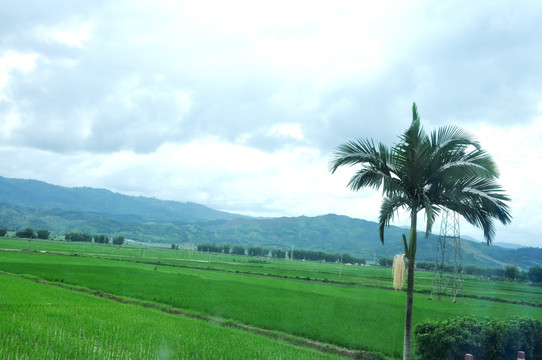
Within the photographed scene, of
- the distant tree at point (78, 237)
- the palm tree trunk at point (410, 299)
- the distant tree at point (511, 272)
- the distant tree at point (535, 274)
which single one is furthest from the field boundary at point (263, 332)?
the distant tree at point (78, 237)

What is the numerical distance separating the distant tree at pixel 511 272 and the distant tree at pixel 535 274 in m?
3.23

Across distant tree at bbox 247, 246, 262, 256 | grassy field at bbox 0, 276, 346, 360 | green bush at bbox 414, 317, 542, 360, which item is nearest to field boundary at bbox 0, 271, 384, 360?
grassy field at bbox 0, 276, 346, 360

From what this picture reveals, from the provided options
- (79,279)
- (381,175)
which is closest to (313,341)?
(381,175)

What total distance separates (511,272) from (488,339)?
60977 millimetres

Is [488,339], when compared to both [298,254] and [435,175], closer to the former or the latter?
[435,175]

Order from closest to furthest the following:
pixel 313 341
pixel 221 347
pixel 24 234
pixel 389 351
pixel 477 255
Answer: pixel 221 347, pixel 389 351, pixel 313 341, pixel 477 255, pixel 24 234

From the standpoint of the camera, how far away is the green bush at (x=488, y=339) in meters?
10.7

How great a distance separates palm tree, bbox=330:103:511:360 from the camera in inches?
377

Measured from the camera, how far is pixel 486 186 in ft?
31.8

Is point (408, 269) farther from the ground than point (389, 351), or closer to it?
farther from the ground

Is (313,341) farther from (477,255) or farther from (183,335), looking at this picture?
(477,255)

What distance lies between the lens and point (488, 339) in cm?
1080

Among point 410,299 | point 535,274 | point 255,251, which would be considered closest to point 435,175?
point 410,299

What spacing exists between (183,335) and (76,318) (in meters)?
4.49
